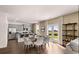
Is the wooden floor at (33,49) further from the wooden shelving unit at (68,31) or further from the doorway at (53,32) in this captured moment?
the wooden shelving unit at (68,31)

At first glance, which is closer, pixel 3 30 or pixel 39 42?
pixel 3 30

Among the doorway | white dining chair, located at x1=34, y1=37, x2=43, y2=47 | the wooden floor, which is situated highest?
the doorway

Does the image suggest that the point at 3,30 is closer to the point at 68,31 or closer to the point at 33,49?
the point at 33,49

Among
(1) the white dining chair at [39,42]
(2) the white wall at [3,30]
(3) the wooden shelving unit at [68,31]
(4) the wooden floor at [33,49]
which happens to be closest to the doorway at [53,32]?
(4) the wooden floor at [33,49]

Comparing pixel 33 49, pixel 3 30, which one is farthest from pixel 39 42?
pixel 3 30

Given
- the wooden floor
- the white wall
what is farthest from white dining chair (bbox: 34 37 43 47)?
the white wall

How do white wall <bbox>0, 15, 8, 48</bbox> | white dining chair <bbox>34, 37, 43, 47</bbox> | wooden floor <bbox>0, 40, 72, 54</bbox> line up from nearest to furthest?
1. wooden floor <bbox>0, 40, 72, 54</bbox>
2. white wall <bbox>0, 15, 8, 48</bbox>
3. white dining chair <bbox>34, 37, 43, 47</bbox>

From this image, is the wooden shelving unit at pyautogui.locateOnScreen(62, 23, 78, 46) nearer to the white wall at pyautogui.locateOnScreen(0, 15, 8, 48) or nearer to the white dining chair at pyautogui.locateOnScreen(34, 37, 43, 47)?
the white dining chair at pyautogui.locateOnScreen(34, 37, 43, 47)

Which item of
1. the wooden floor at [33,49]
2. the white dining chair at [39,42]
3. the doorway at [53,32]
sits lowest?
the wooden floor at [33,49]
